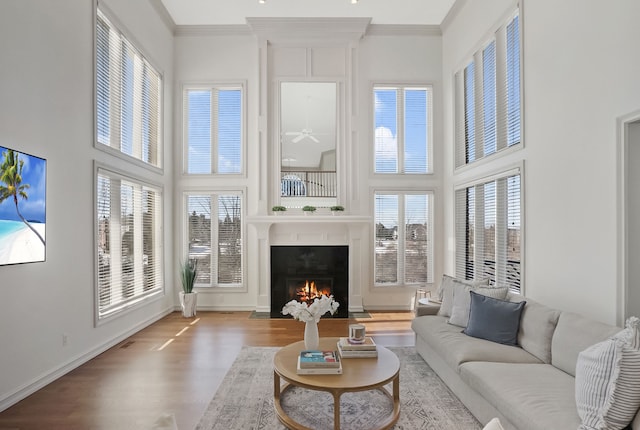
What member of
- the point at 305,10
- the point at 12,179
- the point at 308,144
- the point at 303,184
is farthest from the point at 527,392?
the point at 305,10

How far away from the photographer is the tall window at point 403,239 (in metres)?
6.18

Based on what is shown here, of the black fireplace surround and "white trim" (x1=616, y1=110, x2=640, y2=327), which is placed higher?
"white trim" (x1=616, y1=110, x2=640, y2=327)

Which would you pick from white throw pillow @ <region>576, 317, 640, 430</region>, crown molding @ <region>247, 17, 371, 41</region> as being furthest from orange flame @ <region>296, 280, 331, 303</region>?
white throw pillow @ <region>576, 317, 640, 430</region>

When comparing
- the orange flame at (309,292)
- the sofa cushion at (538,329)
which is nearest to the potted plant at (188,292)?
the orange flame at (309,292)

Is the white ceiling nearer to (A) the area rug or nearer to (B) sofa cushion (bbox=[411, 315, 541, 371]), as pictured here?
(B) sofa cushion (bbox=[411, 315, 541, 371])

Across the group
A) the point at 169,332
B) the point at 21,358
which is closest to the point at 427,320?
the point at 169,332

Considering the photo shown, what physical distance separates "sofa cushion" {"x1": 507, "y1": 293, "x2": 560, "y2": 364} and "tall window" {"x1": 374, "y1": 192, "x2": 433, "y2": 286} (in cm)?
312

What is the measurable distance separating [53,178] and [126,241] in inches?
60.0

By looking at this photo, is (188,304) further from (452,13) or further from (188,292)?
(452,13)

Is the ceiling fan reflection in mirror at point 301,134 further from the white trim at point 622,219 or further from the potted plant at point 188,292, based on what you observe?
the white trim at point 622,219

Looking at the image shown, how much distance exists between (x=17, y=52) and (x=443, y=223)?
5728 millimetres

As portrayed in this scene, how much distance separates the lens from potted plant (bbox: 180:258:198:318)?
18.6 feet

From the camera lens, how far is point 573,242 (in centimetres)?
315

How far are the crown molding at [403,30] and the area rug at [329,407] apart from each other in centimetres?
533
